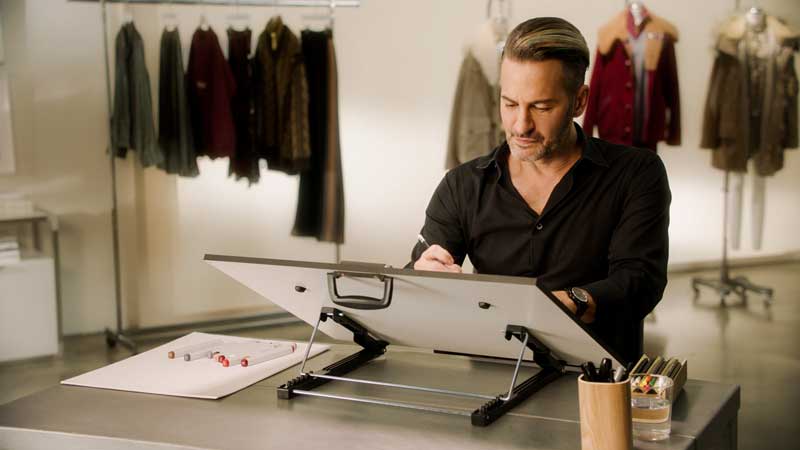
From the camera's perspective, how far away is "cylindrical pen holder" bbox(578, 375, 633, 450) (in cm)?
146

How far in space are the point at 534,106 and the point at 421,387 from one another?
2.34ft

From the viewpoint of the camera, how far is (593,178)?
2305 mm

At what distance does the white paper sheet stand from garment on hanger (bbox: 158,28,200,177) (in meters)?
3.29

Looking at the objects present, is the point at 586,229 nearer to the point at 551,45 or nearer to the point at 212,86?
the point at 551,45

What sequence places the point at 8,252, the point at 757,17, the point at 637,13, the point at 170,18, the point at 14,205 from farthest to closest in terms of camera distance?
1. the point at 170,18
2. the point at 14,205
3. the point at 8,252
4. the point at 637,13
5. the point at 757,17

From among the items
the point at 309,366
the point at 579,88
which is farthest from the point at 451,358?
the point at 579,88

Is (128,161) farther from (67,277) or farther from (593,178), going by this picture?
(593,178)

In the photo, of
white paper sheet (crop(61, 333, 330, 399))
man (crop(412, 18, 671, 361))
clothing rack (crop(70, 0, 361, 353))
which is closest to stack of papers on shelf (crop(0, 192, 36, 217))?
clothing rack (crop(70, 0, 361, 353))

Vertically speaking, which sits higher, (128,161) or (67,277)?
(128,161)

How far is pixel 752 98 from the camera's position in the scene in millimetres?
4688

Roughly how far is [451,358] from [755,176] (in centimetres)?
311

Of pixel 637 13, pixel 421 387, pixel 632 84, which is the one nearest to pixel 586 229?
pixel 421 387

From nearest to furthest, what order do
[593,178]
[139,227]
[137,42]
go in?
[593,178] → [137,42] → [139,227]

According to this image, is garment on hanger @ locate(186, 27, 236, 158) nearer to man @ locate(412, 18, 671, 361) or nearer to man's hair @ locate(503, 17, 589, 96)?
man @ locate(412, 18, 671, 361)
